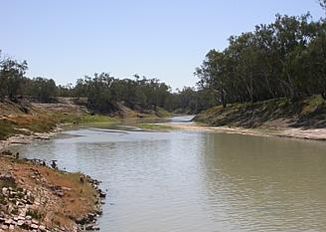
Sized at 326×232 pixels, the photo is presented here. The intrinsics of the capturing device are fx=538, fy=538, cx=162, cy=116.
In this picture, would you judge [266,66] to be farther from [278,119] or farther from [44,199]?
[44,199]

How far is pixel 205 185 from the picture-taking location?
3491cm

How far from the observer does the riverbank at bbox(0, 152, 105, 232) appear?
2053 centimetres

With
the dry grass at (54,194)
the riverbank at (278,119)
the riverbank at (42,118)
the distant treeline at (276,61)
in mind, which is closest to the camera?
the dry grass at (54,194)

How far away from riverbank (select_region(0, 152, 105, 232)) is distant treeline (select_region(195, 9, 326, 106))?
65.4 meters

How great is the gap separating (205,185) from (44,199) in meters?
12.9

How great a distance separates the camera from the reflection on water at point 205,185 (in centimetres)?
2452

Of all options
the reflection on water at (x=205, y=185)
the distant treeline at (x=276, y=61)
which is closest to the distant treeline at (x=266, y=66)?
the distant treeline at (x=276, y=61)

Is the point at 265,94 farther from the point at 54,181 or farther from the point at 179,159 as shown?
the point at 54,181

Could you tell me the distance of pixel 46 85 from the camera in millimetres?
178125

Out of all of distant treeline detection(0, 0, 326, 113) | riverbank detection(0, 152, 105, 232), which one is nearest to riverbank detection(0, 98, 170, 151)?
distant treeline detection(0, 0, 326, 113)

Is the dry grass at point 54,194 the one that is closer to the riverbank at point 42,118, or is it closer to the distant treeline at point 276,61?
the riverbank at point 42,118

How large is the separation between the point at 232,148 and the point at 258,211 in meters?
35.2

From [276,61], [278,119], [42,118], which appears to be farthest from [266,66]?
[42,118]

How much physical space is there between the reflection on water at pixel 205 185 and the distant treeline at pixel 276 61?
30807mm
